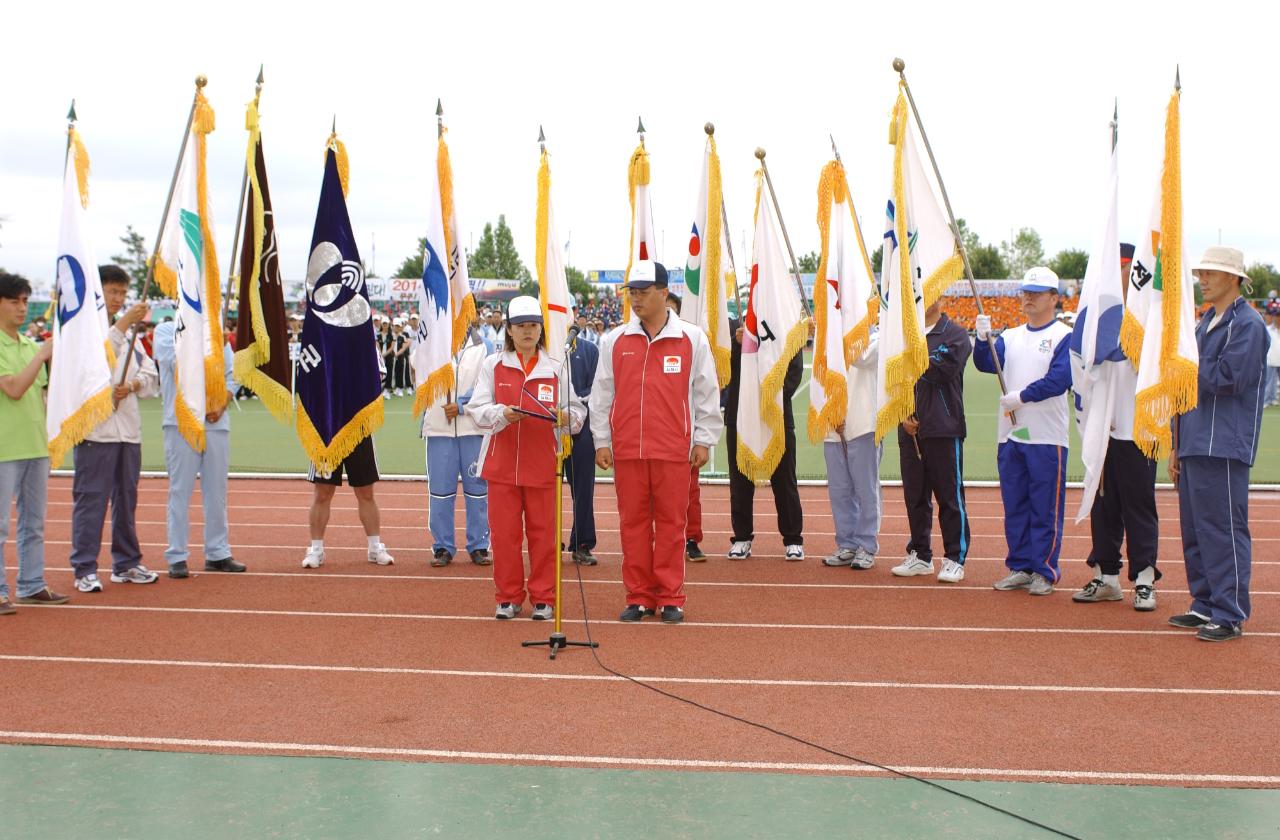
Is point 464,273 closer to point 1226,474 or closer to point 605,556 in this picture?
point 605,556

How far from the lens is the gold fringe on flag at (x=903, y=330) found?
26.2ft

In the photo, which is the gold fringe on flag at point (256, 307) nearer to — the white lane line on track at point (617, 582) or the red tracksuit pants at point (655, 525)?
the white lane line on track at point (617, 582)

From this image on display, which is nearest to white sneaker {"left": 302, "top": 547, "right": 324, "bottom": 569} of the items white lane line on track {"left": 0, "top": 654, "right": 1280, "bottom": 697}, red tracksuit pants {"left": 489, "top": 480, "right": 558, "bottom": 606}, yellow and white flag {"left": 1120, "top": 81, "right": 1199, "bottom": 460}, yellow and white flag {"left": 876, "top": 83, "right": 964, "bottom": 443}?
red tracksuit pants {"left": 489, "top": 480, "right": 558, "bottom": 606}

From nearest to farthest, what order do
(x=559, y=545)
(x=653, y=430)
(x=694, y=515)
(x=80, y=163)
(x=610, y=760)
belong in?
(x=610, y=760)
(x=559, y=545)
(x=653, y=430)
(x=80, y=163)
(x=694, y=515)

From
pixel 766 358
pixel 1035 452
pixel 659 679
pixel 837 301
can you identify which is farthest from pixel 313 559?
pixel 1035 452

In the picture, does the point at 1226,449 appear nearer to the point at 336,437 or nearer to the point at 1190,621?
the point at 1190,621

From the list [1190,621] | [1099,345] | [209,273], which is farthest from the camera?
[209,273]

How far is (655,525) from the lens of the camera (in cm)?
719

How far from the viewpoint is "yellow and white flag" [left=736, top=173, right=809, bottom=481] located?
8.92 meters

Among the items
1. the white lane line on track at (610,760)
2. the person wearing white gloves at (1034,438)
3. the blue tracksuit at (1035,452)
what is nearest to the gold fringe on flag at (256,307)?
the white lane line on track at (610,760)

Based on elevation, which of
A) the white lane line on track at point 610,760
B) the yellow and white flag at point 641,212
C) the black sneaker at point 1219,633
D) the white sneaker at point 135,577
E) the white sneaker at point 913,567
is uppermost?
the yellow and white flag at point 641,212

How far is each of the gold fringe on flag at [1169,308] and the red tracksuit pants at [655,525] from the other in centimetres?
276

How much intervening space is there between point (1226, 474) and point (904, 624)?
2001mm

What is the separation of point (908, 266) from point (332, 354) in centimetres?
426
